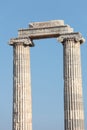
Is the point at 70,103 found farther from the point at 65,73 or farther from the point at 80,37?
the point at 80,37

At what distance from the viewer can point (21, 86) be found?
53.8m

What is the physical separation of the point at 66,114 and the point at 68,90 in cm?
231

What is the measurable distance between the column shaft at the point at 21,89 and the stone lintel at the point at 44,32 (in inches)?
51.3

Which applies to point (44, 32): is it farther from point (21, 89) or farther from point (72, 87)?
point (72, 87)

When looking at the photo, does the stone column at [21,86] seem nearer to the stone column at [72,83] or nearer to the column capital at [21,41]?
the column capital at [21,41]

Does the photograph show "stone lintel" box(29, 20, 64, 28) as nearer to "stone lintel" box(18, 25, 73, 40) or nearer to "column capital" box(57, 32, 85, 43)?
"stone lintel" box(18, 25, 73, 40)

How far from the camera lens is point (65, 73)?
52.9 meters

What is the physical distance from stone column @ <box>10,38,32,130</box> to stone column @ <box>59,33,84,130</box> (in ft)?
12.5

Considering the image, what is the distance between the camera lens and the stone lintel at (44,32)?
177 ft

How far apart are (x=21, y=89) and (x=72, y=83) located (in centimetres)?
516

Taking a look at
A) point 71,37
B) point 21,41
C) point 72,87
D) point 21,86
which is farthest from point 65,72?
point 21,41

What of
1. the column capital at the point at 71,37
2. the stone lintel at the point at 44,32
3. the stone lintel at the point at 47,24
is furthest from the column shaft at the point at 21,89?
the column capital at the point at 71,37

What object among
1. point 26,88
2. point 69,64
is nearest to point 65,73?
point 69,64

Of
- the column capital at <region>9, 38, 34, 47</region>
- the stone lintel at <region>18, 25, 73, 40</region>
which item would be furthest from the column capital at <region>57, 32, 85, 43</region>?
the column capital at <region>9, 38, 34, 47</region>
